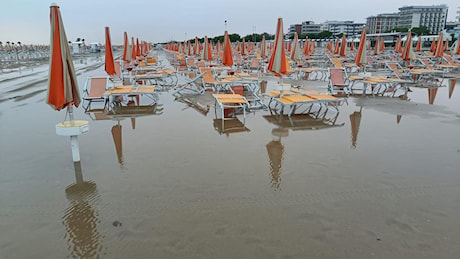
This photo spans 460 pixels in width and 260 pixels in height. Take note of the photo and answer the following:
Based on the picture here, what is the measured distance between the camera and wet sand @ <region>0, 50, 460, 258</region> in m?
2.61

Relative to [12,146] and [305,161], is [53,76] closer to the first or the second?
[12,146]

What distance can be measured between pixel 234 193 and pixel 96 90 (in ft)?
21.5

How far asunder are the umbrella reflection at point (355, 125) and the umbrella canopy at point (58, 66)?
4.15 metres

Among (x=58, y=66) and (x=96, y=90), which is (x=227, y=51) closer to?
(x=96, y=90)

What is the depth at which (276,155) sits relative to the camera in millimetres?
4652

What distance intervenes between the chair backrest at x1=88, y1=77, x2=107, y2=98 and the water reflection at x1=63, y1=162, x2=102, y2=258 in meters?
5.14

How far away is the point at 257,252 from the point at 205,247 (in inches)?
16.3

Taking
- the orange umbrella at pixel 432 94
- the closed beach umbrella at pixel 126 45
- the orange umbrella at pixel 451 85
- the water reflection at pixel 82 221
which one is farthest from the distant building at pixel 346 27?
the water reflection at pixel 82 221

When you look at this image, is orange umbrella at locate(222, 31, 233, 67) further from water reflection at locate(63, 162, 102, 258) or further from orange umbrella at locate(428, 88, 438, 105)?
water reflection at locate(63, 162, 102, 258)

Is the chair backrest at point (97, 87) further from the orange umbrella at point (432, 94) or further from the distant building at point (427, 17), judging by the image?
the distant building at point (427, 17)

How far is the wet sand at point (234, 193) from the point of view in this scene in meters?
2.61

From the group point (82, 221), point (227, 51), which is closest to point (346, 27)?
point (227, 51)

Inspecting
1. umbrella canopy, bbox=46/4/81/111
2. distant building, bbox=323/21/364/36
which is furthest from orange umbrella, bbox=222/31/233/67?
distant building, bbox=323/21/364/36

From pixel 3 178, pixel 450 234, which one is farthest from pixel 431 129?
pixel 3 178
